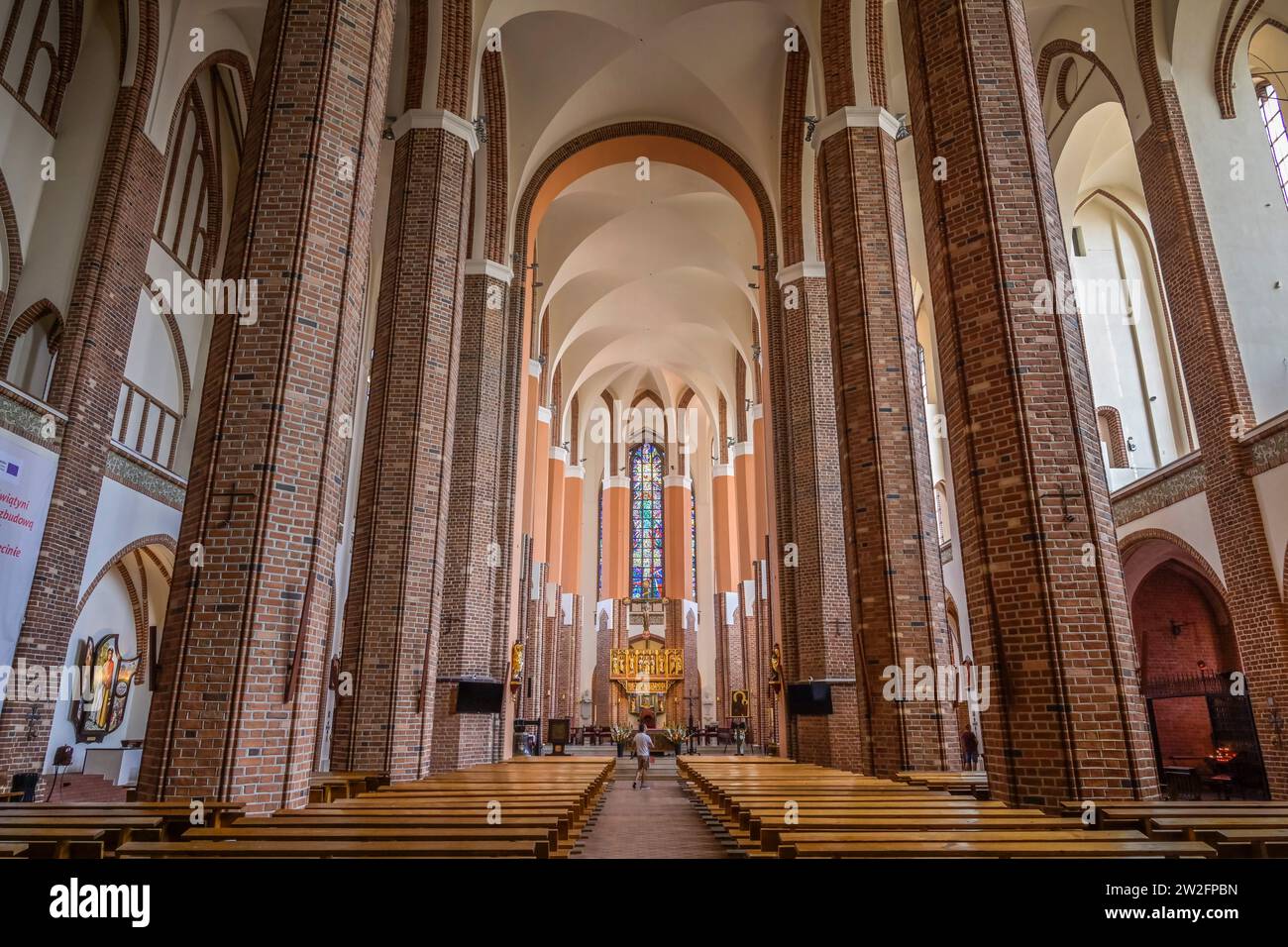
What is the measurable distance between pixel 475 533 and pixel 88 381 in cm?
556

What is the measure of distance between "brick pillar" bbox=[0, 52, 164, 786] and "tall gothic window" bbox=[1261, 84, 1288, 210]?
54.7 feet

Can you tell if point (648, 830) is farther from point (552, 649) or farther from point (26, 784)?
point (552, 649)

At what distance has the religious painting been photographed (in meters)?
13.3

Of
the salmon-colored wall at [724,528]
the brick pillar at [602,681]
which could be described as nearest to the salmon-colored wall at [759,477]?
the salmon-colored wall at [724,528]

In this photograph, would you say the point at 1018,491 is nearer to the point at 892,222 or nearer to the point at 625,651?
the point at 892,222

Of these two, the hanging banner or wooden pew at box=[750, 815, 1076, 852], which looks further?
the hanging banner

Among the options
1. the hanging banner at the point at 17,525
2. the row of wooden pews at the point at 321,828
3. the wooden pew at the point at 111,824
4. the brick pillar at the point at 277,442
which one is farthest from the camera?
the hanging banner at the point at 17,525

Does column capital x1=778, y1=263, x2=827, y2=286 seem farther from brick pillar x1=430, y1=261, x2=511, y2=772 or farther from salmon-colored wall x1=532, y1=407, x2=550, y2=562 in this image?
salmon-colored wall x1=532, y1=407, x2=550, y2=562

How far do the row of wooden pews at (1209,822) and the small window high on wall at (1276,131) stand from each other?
35.3 feet

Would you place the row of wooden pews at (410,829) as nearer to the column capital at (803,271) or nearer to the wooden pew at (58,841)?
the wooden pew at (58,841)

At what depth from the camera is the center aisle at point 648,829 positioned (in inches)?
259

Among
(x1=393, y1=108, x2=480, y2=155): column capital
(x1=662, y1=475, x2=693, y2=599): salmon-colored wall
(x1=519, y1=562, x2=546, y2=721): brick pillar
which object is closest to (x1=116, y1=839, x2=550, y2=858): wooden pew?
(x1=393, y1=108, x2=480, y2=155): column capital

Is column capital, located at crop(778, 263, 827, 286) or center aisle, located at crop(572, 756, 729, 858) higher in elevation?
column capital, located at crop(778, 263, 827, 286)
